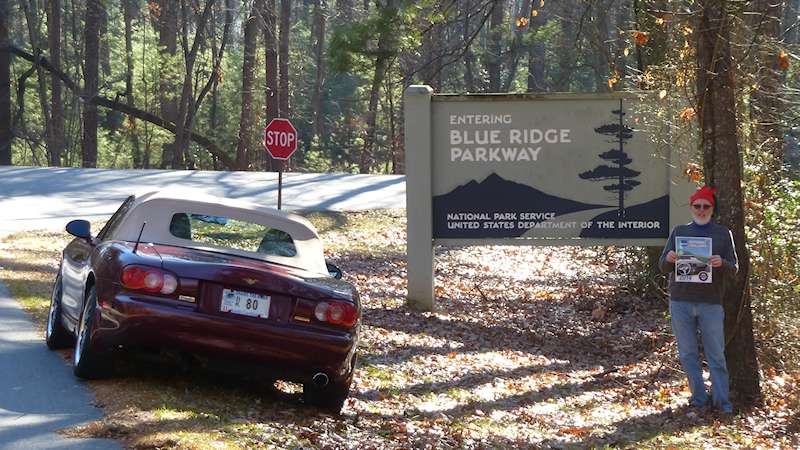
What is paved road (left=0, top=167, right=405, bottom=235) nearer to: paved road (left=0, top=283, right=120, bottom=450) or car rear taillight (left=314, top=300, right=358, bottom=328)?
paved road (left=0, top=283, right=120, bottom=450)

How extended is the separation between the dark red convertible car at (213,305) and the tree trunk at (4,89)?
129 feet

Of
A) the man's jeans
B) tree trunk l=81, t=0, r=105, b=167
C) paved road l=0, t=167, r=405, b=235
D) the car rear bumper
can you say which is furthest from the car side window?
tree trunk l=81, t=0, r=105, b=167

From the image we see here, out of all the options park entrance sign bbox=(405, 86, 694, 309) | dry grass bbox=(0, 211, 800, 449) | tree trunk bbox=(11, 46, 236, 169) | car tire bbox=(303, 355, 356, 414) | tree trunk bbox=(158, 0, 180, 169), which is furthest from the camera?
tree trunk bbox=(158, 0, 180, 169)

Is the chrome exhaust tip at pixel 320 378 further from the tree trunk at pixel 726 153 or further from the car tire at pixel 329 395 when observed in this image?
the tree trunk at pixel 726 153

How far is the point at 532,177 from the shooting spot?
14.7 meters

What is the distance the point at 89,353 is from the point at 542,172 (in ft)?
27.0

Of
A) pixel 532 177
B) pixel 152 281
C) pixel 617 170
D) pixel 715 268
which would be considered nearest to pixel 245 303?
pixel 152 281

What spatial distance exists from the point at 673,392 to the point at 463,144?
508 centimetres

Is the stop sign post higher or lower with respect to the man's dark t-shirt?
higher

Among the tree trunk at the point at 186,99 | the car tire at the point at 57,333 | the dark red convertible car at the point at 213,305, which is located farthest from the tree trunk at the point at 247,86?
the dark red convertible car at the point at 213,305

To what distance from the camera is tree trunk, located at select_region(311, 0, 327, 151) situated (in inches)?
2383

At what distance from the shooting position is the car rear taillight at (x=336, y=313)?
761 cm

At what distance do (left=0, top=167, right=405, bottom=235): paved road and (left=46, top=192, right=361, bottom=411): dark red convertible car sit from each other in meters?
13.1

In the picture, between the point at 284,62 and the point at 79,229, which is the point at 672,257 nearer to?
the point at 79,229
